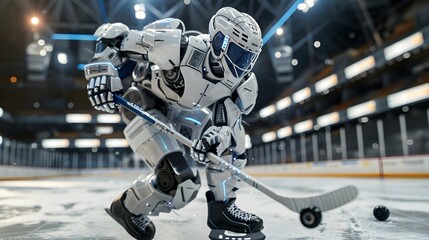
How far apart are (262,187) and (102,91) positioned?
2.77 feet

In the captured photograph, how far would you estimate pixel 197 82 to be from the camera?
1.56m

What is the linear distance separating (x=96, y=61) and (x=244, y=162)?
0.85 meters

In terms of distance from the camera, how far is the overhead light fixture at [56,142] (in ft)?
78.4

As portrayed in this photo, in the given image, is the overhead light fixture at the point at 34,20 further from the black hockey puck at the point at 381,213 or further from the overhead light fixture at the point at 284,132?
the overhead light fixture at the point at 284,132

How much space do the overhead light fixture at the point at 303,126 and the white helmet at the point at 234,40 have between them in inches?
685

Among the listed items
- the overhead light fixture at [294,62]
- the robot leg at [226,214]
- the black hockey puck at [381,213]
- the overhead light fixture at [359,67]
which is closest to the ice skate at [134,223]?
the robot leg at [226,214]

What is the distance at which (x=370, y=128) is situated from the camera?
13000 millimetres

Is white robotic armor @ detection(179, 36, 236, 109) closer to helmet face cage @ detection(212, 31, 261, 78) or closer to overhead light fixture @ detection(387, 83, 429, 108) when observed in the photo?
helmet face cage @ detection(212, 31, 261, 78)

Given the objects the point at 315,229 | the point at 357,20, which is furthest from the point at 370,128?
the point at 315,229

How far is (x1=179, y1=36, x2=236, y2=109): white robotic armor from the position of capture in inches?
60.6

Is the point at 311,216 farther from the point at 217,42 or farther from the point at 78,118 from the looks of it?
the point at 78,118

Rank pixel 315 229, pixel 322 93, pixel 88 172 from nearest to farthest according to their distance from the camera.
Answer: pixel 315 229 → pixel 322 93 → pixel 88 172

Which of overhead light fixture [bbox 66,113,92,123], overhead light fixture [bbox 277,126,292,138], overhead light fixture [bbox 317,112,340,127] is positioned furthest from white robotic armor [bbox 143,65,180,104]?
overhead light fixture [bbox 66,113,92,123]

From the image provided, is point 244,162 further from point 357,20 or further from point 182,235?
point 357,20
